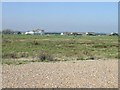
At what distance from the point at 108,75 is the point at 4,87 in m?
6.09

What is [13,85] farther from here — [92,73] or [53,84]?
Answer: [92,73]

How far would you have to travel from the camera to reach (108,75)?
18000mm

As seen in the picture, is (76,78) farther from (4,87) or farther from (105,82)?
(4,87)

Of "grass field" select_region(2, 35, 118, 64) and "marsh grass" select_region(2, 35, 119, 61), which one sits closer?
"grass field" select_region(2, 35, 118, 64)

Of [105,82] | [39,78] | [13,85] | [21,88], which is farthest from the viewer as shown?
[39,78]

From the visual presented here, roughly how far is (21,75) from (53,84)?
351 cm

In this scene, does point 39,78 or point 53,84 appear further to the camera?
point 39,78

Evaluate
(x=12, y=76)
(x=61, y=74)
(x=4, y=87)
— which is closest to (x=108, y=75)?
(x=61, y=74)

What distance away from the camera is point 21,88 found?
13648 millimetres

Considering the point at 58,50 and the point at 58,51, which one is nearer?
the point at 58,51

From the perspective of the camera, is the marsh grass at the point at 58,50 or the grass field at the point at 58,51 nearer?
the grass field at the point at 58,51

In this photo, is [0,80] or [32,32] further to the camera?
[32,32]

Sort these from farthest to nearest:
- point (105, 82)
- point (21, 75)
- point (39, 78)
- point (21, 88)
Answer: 1. point (21, 75)
2. point (39, 78)
3. point (105, 82)
4. point (21, 88)

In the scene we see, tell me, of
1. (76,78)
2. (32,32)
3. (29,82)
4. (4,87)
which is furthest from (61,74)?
(32,32)
